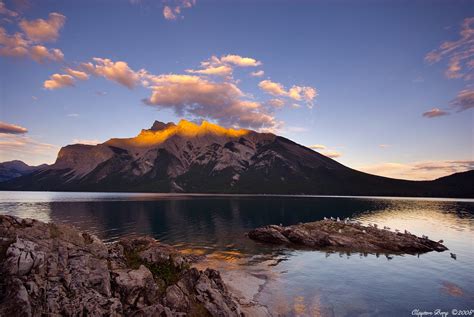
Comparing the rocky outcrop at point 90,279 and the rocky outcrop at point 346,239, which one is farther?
the rocky outcrop at point 346,239

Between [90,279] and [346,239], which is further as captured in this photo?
[346,239]

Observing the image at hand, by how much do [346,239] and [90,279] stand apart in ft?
182

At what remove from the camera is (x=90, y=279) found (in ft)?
75.0

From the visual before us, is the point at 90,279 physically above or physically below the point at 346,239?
above

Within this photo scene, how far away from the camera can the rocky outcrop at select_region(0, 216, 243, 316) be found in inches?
774

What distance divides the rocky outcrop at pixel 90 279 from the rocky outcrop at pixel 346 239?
39765 mm

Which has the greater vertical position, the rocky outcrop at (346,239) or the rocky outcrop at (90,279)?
the rocky outcrop at (90,279)

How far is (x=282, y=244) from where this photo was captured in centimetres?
6556

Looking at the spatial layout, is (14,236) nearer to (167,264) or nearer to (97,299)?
(97,299)

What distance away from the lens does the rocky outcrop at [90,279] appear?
64.5ft

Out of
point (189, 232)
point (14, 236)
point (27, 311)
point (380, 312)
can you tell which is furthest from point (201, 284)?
point (189, 232)

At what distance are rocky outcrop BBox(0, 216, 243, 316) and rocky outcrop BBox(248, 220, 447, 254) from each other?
130 ft

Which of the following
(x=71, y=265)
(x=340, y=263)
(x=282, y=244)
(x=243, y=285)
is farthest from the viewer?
(x=282, y=244)

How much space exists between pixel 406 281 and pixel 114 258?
37843 millimetres
